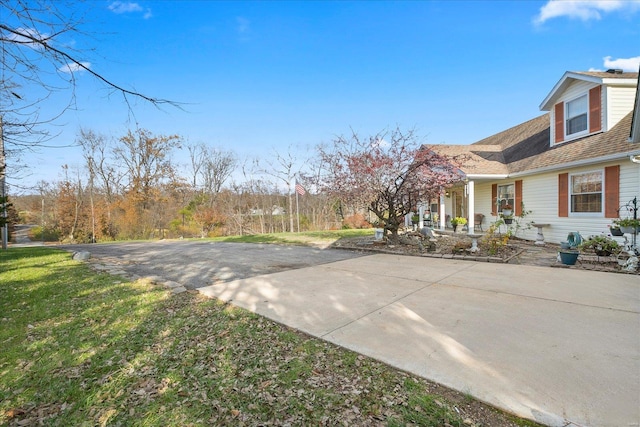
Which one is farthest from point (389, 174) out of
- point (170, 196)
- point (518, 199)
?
point (170, 196)

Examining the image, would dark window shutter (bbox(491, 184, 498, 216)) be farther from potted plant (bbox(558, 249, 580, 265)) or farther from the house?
potted plant (bbox(558, 249, 580, 265))

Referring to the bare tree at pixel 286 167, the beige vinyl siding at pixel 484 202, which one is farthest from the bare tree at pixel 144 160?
the beige vinyl siding at pixel 484 202

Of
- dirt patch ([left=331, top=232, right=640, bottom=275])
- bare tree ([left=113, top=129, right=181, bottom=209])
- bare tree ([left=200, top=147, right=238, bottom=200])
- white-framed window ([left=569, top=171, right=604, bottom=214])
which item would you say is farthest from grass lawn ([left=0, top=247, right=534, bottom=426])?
bare tree ([left=200, top=147, right=238, bottom=200])

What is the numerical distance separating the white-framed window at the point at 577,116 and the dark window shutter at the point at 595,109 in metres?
0.19

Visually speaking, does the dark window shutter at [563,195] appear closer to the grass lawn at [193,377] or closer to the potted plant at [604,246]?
the potted plant at [604,246]

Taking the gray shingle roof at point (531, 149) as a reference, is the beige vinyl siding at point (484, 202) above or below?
below

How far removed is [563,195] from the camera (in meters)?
8.95

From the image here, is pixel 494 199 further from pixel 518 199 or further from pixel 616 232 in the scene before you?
pixel 616 232

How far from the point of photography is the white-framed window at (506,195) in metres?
11.3

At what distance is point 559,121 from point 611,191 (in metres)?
3.51

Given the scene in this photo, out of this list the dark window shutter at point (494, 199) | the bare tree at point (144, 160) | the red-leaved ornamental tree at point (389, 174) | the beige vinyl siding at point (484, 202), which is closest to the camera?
the red-leaved ornamental tree at point (389, 174)

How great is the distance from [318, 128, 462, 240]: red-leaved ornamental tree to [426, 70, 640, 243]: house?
4.30ft

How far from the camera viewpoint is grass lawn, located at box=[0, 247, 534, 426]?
1871 millimetres

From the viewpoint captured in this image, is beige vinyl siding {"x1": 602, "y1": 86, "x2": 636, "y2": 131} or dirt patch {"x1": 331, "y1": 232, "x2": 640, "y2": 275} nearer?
dirt patch {"x1": 331, "y1": 232, "x2": 640, "y2": 275}
